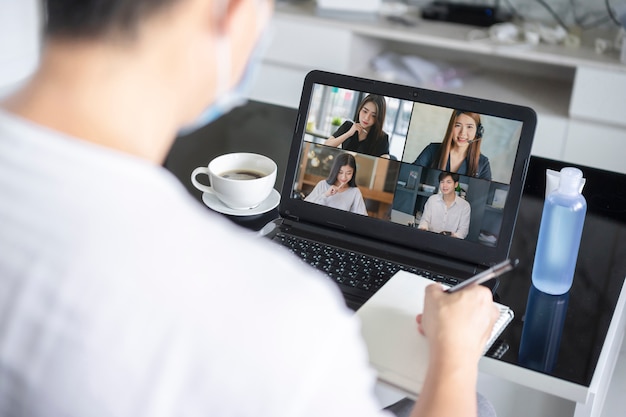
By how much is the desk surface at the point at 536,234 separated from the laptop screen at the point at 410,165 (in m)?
0.10

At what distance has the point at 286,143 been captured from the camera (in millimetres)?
1715

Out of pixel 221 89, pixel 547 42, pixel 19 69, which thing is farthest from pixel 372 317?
pixel 19 69

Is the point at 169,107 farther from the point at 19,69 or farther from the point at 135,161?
the point at 19,69

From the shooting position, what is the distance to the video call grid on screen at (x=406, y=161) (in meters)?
1.29

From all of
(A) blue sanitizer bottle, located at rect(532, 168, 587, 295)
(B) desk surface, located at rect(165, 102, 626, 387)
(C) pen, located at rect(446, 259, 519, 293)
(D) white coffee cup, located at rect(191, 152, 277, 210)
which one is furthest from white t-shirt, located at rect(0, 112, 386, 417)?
(D) white coffee cup, located at rect(191, 152, 277, 210)

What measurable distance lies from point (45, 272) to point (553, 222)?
0.84 m

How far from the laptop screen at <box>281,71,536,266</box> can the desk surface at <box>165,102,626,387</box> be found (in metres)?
0.10

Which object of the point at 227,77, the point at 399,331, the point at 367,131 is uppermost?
the point at 227,77

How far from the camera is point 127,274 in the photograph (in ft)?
1.93

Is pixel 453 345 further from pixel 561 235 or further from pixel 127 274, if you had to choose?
pixel 127 274

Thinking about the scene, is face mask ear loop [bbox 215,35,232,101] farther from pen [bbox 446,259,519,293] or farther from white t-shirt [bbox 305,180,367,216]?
white t-shirt [bbox 305,180,367,216]

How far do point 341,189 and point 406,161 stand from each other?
13 centimetres

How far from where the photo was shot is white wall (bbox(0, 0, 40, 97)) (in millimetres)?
2986

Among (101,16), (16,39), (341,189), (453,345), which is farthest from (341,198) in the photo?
(16,39)
